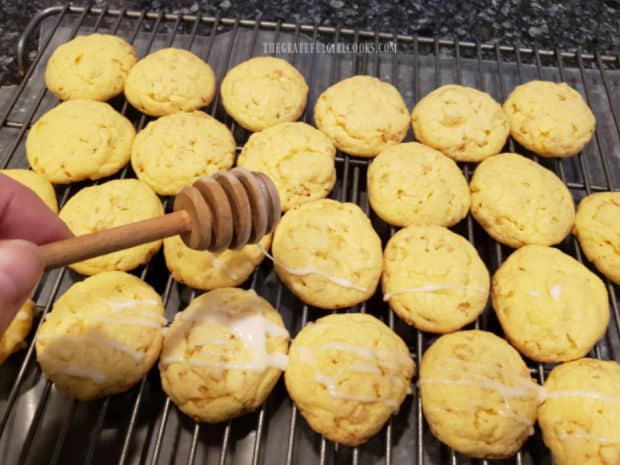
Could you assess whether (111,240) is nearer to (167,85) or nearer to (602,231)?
(167,85)

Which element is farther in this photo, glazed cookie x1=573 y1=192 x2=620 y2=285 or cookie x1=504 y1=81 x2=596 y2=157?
cookie x1=504 y1=81 x2=596 y2=157

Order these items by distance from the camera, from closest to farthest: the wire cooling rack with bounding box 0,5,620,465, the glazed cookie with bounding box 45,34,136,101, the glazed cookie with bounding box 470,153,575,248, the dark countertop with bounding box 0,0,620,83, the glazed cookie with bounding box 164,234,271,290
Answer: the wire cooling rack with bounding box 0,5,620,465, the glazed cookie with bounding box 164,234,271,290, the glazed cookie with bounding box 470,153,575,248, the glazed cookie with bounding box 45,34,136,101, the dark countertop with bounding box 0,0,620,83

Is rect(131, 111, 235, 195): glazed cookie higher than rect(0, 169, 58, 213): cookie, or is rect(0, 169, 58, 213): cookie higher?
rect(131, 111, 235, 195): glazed cookie

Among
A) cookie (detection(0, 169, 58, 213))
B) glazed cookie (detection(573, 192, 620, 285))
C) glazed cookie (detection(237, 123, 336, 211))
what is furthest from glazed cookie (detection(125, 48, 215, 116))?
glazed cookie (detection(573, 192, 620, 285))

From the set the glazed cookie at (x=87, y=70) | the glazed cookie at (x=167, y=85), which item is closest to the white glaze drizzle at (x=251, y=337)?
the glazed cookie at (x=167, y=85)

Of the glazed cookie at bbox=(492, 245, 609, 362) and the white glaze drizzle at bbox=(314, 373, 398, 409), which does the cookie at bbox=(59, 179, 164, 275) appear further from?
the glazed cookie at bbox=(492, 245, 609, 362)

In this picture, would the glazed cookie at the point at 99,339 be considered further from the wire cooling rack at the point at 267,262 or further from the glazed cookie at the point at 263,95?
the glazed cookie at the point at 263,95

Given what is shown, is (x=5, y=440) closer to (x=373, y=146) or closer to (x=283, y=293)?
(x=283, y=293)
